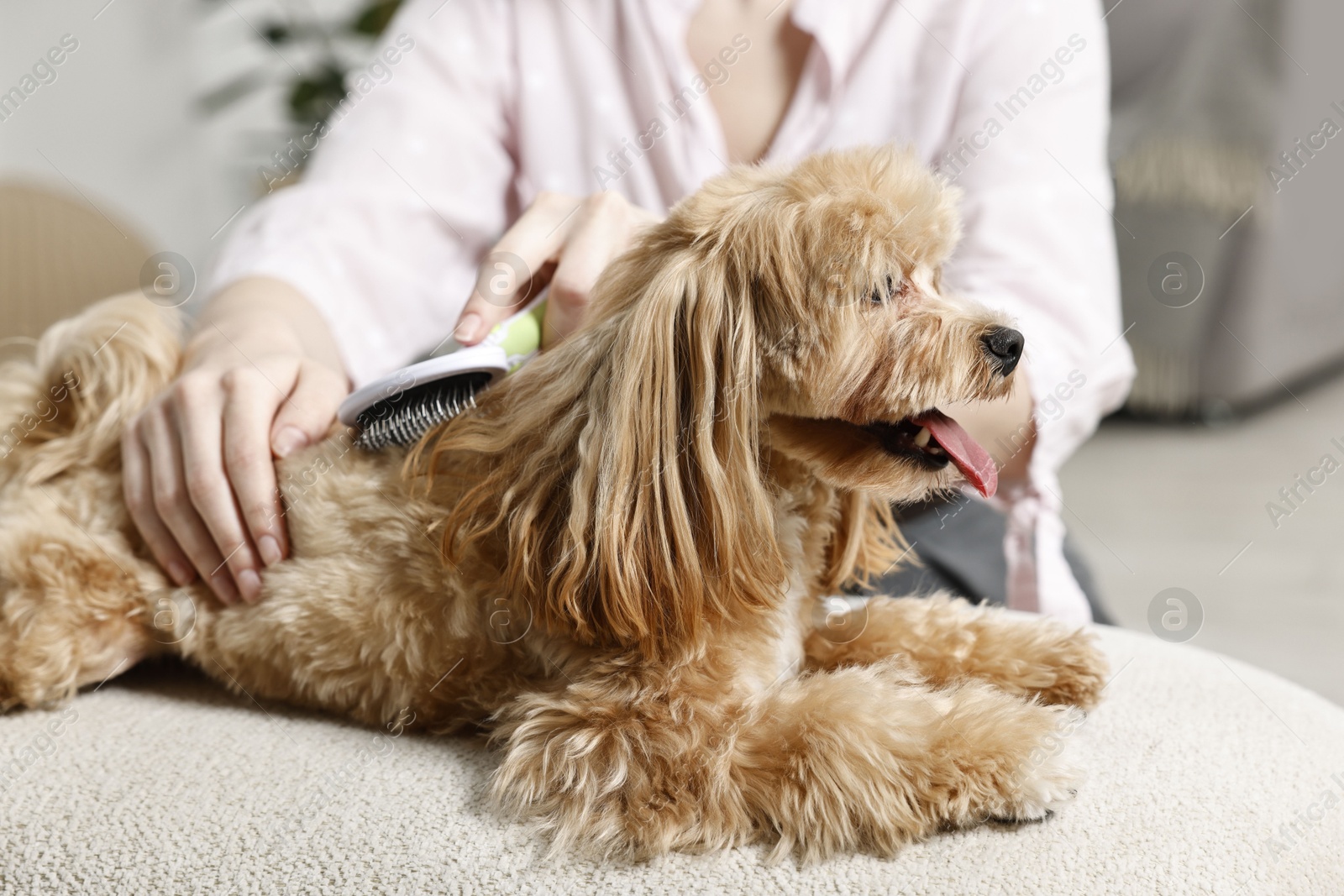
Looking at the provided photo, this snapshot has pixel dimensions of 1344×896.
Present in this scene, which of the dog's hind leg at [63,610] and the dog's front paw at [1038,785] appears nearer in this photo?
the dog's front paw at [1038,785]

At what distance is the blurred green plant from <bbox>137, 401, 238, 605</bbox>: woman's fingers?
2.61m

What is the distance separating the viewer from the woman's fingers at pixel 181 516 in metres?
0.95

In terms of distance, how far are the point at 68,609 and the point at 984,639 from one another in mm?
873

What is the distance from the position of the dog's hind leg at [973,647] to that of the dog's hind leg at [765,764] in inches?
4.3

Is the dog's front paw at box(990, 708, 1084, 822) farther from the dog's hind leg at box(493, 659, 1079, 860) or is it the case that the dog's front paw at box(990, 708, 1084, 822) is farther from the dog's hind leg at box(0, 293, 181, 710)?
the dog's hind leg at box(0, 293, 181, 710)

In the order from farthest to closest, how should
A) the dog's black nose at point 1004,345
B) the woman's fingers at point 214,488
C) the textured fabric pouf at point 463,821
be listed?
the woman's fingers at point 214,488, the dog's black nose at point 1004,345, the textured fabric pouf at point 463,821

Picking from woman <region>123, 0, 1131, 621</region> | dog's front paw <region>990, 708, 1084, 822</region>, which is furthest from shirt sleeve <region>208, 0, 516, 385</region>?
dog's front paw <region>990, 708, 1084, 822</region>

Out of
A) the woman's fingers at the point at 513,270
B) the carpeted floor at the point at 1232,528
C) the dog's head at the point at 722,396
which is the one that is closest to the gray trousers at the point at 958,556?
the dog's head at the point at 722,396

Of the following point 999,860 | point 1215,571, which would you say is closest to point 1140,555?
point 1215,571

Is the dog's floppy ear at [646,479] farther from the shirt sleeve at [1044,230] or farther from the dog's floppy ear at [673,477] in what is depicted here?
the shirt sleeve at [1044,230]

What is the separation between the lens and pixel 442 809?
2.59 ft

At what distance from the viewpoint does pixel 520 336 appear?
0.98m

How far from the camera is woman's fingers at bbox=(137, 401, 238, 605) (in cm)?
95

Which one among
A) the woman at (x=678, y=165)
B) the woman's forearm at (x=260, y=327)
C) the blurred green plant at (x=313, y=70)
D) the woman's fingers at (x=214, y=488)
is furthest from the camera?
the blurred green plant at (x=313, y=70)
